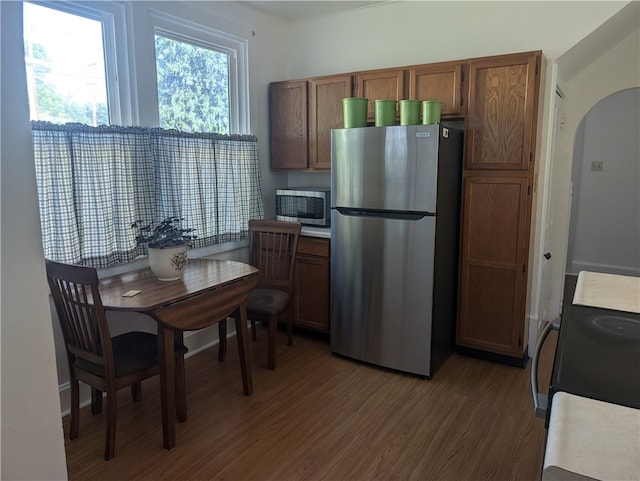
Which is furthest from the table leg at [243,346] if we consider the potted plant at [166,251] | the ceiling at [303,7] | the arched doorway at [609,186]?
the arched doorway at [609,186]

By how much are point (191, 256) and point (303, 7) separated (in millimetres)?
2199

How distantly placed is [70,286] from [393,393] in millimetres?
1938

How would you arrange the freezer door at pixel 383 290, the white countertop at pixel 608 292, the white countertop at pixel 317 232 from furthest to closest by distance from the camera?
the white countertop at pixel 317 232, the freezer door at pixel 383 290, the white countertop at pixel 608 292

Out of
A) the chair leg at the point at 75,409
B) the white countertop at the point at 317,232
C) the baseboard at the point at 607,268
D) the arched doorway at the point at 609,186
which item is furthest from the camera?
the baseboard at the point at 607,268

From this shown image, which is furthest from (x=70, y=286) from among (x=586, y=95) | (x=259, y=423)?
(x=586, y=95)

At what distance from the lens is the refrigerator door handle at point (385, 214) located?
2.85m

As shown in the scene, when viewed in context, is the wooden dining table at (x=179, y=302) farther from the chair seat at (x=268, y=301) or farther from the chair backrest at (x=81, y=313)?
the chair seat at (x=268, y=301)

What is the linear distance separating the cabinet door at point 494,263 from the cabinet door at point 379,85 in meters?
0.85

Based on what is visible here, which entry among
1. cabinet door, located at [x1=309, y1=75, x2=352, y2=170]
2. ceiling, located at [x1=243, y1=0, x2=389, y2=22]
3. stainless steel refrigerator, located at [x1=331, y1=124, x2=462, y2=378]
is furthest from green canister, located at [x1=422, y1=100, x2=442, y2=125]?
ceiling, located at [x1=243, y1=0, x2=389, y2=22]

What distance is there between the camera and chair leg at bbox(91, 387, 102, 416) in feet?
8.38

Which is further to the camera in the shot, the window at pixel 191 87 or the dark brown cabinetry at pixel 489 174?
the window at pixel 191 87

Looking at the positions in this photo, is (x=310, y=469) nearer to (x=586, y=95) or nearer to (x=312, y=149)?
(x=312, y=149)

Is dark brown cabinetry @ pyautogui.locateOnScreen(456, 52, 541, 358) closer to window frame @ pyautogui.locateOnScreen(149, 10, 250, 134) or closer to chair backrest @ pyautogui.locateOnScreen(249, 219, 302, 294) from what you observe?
chair backrest @ pyautogui.locateOnScreen(249, 219, 302, 294)

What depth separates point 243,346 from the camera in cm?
272
